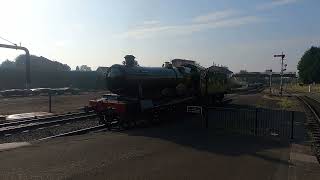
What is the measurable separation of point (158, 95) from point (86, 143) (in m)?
8.77

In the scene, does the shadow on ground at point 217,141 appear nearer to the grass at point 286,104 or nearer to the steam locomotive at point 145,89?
the steam locomotive at point 145,89

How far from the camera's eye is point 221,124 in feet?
65.6

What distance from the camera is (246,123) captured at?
65.9 feet

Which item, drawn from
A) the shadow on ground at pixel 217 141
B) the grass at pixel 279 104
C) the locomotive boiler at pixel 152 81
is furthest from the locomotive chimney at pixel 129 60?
the grass at pixel 279 104

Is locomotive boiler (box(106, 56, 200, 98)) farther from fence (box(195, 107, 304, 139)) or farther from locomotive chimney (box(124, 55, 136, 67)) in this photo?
fence (box(195, 107, 304, 139))

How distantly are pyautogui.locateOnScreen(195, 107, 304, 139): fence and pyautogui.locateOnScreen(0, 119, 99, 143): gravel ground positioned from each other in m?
5.91

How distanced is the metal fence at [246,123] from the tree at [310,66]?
108472 millimetres

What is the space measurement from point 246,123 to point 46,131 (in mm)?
9220

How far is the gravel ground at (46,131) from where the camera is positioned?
16.7 meters

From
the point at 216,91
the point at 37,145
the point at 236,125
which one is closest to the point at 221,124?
the point at 236,125

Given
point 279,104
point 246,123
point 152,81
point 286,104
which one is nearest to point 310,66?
point 286,104

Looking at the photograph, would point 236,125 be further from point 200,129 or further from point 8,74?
point 8,74

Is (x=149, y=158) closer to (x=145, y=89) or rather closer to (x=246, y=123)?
(x=246, y=123)

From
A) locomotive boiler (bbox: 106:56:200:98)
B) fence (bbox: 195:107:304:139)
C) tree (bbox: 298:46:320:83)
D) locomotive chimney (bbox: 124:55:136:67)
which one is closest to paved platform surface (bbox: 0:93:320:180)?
fence (bbox: 195:107:304:139)
